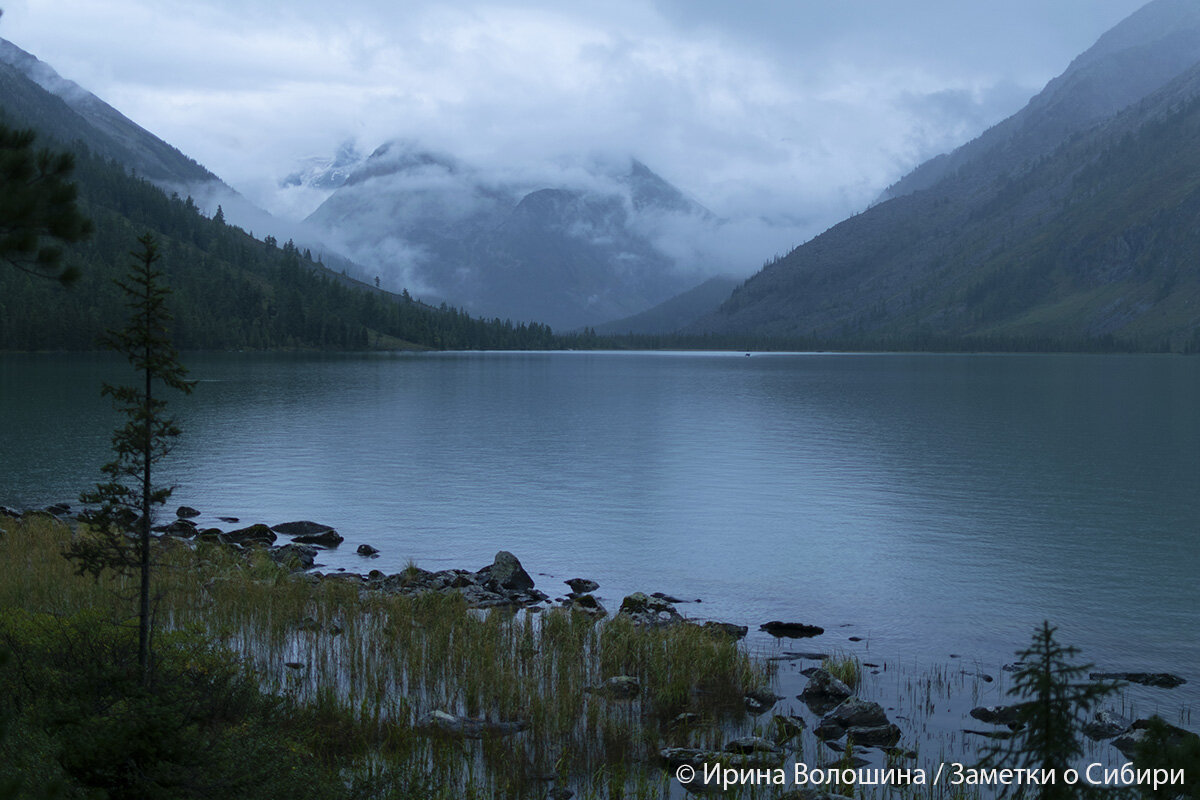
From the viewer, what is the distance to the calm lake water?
3569 cm

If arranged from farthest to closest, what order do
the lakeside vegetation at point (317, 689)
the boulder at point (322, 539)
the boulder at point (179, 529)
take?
the boulder at point (322, 539) → the boulder at point (179, 529) → the lakeside vegetation at point (317, 689)

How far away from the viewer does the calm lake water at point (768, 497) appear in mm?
35688

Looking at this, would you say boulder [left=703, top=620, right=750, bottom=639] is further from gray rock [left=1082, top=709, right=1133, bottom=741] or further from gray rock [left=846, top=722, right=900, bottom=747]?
gray rock [left=1082, top=709, right=1133, bottom=741]

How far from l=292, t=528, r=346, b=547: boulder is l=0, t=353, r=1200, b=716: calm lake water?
0.92m

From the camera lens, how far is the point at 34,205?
14062 mm

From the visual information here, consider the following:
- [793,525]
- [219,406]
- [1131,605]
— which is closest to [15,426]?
[219,406]

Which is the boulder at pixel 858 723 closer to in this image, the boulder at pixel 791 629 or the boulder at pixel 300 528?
the boulder at pixel 791 629

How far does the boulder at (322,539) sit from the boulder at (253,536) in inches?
53.2

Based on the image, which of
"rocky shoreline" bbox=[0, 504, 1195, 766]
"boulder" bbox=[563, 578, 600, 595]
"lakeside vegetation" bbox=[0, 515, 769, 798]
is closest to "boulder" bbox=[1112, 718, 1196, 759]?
"rocky shoreline" bbox=[0, 504, 1195, 766]

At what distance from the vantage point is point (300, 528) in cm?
4775

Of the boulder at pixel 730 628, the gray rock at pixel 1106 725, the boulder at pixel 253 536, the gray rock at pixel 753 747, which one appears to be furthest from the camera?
the boulder at pixel 253 536

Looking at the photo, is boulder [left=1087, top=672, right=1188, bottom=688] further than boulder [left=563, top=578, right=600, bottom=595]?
No

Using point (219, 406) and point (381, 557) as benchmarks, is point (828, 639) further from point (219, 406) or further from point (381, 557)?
point (219, 406)

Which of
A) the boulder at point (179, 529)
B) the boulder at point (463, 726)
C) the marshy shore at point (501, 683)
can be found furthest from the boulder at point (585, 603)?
the boulder at point (179, 529)
